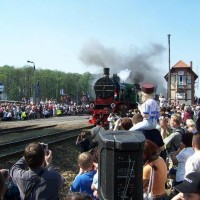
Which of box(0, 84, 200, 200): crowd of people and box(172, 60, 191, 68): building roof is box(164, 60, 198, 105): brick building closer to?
box(172, 60, 191, 68): building roof

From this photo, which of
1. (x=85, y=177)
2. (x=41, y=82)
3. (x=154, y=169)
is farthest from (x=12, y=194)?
(x=41, y=82)

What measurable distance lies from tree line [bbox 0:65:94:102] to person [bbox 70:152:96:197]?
370 feet

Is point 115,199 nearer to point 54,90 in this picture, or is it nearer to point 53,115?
point 53,115

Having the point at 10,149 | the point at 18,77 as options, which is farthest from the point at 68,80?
the point at 10,149

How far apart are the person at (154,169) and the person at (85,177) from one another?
0.80 metres

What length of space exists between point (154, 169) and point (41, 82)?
142235 millimetres

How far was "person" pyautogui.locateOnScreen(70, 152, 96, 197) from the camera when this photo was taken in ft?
17.6

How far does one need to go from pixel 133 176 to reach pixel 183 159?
2709 millimetres

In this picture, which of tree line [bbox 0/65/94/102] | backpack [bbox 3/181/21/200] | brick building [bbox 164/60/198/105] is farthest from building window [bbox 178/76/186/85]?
backpack [bbox 3/181/21/200]

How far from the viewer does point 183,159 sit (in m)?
6.34

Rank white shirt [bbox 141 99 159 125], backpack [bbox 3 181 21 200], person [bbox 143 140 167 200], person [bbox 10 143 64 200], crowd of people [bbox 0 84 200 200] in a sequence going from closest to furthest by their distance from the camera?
crowd of people [bbox 0 84 200 200] < person [bbox 10 143 64 200] < backpack [bbox 3 181 21 200] < person [bbox 143 140 167 200] < white shirt [bbox 141 99 159 125]

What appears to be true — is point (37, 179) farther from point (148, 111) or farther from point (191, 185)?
point (148, 111)

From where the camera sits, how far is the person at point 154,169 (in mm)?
4909

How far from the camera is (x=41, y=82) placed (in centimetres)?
14550
